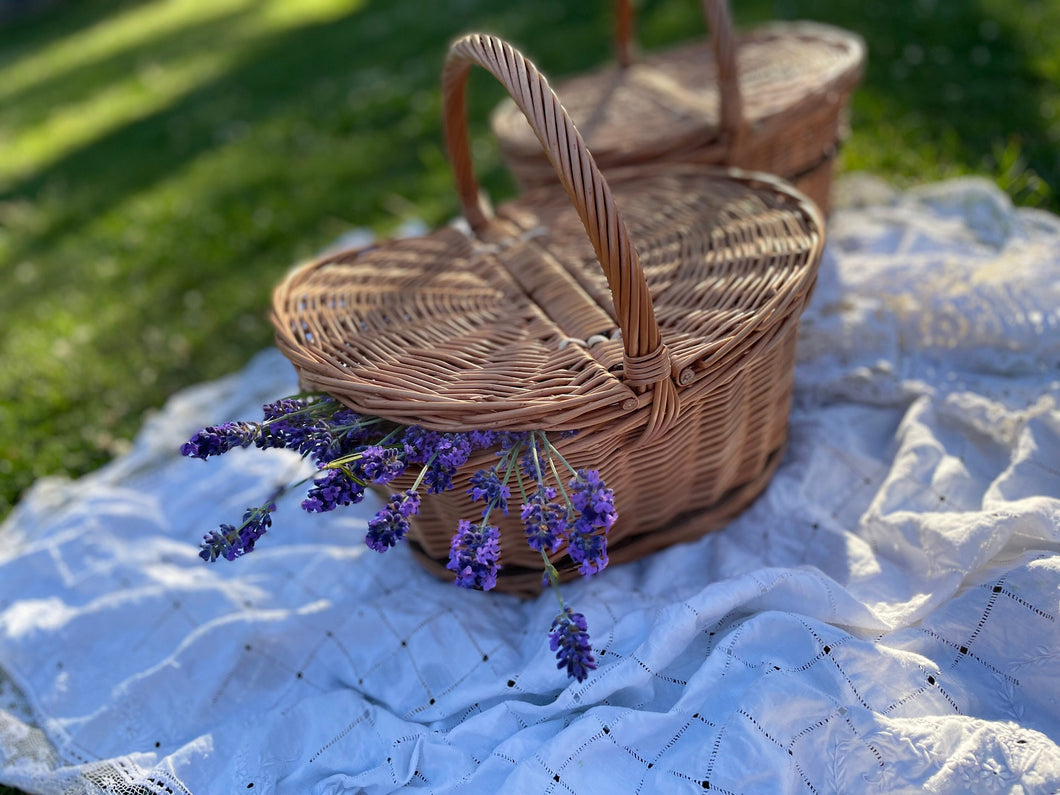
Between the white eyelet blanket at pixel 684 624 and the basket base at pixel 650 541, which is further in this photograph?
the basket base at pixel 650 541

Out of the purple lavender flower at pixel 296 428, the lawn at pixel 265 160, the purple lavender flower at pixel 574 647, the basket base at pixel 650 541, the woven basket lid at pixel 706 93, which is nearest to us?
the purple lavender flower at pixel 574 647

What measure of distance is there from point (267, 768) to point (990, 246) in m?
1.84

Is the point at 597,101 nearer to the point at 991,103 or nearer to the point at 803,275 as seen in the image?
the point at 803,275

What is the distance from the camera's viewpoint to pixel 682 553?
4.74 feet

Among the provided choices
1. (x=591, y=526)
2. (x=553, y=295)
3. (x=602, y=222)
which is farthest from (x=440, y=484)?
(x=553, y=295)

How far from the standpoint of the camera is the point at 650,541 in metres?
1.43

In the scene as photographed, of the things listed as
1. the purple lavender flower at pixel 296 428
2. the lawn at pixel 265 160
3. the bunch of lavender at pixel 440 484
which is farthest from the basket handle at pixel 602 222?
the lawn at pixel 265 160

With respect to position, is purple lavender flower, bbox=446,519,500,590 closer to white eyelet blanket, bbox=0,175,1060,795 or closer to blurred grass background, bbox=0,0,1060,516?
white eyelet blanket, bbox=0,175,1060,795

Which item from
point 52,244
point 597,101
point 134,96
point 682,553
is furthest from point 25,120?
point 682,553

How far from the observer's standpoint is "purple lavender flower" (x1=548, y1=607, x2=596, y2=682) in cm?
91

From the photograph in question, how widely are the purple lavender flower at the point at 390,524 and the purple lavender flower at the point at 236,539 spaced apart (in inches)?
6.4

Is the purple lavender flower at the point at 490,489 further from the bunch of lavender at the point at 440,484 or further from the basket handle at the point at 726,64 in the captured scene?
the basket handle at the point at 726,64

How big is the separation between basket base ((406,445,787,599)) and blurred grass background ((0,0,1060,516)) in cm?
123

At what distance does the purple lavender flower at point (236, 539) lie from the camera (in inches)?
41.6
